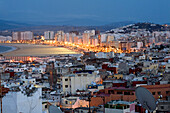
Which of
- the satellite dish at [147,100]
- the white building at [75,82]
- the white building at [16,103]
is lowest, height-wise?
the white building at [75,82]

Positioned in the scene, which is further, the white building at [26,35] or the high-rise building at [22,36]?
the high-rise building at [22,36]

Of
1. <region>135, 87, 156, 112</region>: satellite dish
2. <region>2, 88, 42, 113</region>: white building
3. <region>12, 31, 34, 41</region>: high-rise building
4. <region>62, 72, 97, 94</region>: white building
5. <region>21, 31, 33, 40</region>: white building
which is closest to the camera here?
<region>135, 87, 156, 112</region>: satellite dish

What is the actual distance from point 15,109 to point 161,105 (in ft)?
9.76

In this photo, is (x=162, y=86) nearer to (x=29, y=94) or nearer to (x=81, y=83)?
(x=81, y=83)

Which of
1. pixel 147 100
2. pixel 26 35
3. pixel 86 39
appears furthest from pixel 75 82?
pixel 26 35

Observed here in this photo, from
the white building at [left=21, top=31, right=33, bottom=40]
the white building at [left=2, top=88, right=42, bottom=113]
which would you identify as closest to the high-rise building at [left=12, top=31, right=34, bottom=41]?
the white building at [left=21, top=31, right=33, bottom=40]

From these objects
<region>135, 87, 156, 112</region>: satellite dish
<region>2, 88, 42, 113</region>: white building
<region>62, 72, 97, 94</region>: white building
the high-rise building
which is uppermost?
<region>135, 87, 156, 112</region>: satellite dish

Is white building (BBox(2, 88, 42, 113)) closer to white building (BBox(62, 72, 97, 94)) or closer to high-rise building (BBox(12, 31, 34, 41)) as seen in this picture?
white building (BBox(62, 72, 97, 94))

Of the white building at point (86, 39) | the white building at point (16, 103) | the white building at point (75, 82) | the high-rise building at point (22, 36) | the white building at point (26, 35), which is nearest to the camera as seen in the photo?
the white building at point (16, 103)

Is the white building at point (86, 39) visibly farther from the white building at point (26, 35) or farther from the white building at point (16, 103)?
the white building at point (16, 103)

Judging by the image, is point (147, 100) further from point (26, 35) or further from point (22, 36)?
point (22, 36)

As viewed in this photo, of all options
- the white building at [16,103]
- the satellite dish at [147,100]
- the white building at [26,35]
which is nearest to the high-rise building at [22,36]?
the white building at [26,35]

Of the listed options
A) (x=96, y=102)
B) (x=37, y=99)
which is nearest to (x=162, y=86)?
(x=96, y=102)

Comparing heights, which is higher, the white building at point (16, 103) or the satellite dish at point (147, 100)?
the satellite dish at point (147, 100)
